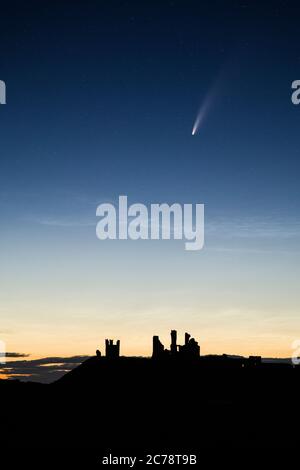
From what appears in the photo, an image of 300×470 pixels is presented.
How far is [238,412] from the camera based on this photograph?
3303 cm

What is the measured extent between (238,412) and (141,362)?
7233mm

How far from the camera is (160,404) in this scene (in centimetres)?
3394

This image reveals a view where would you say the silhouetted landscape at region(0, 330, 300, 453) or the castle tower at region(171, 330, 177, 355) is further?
the castle tower at region(171, 330, 177, 355)

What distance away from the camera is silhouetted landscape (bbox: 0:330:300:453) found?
31391 millimetres

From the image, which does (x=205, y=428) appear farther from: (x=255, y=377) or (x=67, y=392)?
(x=67, y=392)

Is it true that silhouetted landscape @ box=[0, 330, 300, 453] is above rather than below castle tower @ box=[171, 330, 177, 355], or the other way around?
below

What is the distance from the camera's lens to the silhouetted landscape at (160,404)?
103ft

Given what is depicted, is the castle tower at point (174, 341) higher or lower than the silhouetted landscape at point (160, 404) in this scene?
higher

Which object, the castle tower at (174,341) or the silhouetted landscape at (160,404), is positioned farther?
the castle tower at (174,341)

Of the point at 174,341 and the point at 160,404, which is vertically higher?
the point at 174,341

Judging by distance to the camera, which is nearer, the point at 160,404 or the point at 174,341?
the point at 160,404
